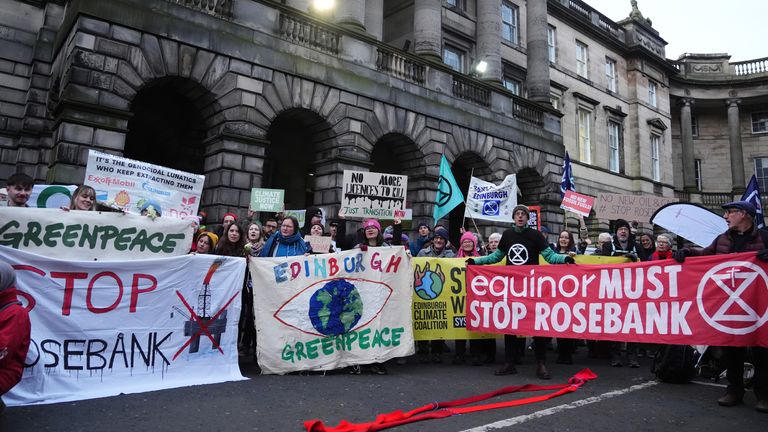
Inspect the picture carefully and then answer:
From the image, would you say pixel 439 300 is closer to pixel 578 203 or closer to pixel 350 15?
pixel 578 203

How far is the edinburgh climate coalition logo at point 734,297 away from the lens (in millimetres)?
4457

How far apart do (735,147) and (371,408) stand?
4204cm

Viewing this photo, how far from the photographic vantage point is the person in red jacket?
3057 millimetres

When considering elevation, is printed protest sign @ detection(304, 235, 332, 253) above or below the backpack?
above

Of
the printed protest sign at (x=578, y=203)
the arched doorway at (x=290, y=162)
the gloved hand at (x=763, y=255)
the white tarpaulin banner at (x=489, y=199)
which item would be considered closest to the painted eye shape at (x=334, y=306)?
the gloved hand at (x=763, y=255)

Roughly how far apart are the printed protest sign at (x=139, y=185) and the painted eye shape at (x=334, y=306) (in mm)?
3336

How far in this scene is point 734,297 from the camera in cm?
463

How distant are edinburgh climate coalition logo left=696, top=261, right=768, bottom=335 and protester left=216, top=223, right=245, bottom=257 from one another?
5435 millimetres

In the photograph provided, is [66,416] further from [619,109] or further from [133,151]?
[619,109]

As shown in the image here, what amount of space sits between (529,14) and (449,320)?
19149 mm

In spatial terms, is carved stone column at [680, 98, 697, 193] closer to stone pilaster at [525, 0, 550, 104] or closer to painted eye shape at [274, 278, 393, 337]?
stone pilaster at [525, 0, 550, 104]

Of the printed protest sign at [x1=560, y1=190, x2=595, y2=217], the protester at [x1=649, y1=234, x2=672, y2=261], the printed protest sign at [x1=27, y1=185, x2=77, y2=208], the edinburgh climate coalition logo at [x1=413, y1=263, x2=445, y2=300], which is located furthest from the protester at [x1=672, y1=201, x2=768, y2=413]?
the printed protest sign at [x1=560, y1=190, x2=595, y2=217]

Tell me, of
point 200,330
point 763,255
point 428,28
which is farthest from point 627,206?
point 200,330

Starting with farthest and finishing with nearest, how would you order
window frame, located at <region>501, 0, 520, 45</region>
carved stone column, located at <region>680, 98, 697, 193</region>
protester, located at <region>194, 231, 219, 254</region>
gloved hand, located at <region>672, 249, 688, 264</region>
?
carved stone column, located at <region>680, 98, 697, 193</region>
window frame, located at <region>501, 0, 520, 45</region>
protester, located at <region>194, 231, 219, 254</region>
gloved hand, located at <region>672, 249, 688, 264</region>
